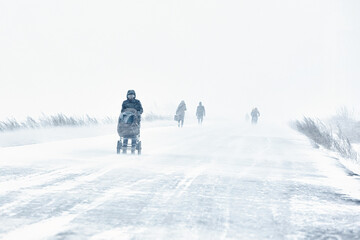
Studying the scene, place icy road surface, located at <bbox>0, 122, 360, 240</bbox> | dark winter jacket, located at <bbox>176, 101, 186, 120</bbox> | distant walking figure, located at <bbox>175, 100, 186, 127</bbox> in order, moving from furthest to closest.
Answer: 1. dark winter jacket, located at <bbox>176, 101, 186, 120</bbox>
2. distant walking figure, located at <bbox>175, 100, 186, 127</bbox>
3. icy road surface, located at <bbox>0, 122, 360, 240</bbox>

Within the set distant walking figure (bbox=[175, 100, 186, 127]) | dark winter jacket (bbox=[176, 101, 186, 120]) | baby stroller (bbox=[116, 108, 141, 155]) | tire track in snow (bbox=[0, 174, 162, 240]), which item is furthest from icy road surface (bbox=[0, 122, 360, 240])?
dark winter jacket (bbox=[176, 101, 186, 120])

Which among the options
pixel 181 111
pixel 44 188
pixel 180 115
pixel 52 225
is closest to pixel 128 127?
pixel 44 188

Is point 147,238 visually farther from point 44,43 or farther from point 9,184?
point 44,43

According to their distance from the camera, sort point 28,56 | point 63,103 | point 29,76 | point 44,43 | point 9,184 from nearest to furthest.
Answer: point 9,184 → point 63,103 → point 29,76 → point 28,56 → point 44,43

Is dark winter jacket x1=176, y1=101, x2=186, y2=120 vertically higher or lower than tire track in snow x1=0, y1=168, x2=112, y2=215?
higher

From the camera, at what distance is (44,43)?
143 meters

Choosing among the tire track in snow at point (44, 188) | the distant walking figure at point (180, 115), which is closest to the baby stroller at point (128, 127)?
the tire track in snow at point (44, 188)

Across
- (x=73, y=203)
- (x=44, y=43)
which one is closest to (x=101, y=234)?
(x=73, y=203)

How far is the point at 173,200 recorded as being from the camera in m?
6.41

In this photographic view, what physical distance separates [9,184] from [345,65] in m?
204

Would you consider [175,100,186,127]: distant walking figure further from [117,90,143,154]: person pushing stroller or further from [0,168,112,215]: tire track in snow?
[0,168,112,215]: tire track in snow

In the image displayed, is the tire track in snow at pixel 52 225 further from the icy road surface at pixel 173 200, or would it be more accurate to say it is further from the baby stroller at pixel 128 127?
the baby stroller at pixel 128 127

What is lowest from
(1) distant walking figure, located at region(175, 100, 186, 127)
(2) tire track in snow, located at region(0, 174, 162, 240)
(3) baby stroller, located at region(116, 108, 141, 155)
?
(2) tire track in snow, located at region(0, 174, 162, 240)

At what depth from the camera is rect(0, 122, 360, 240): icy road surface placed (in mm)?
4887
